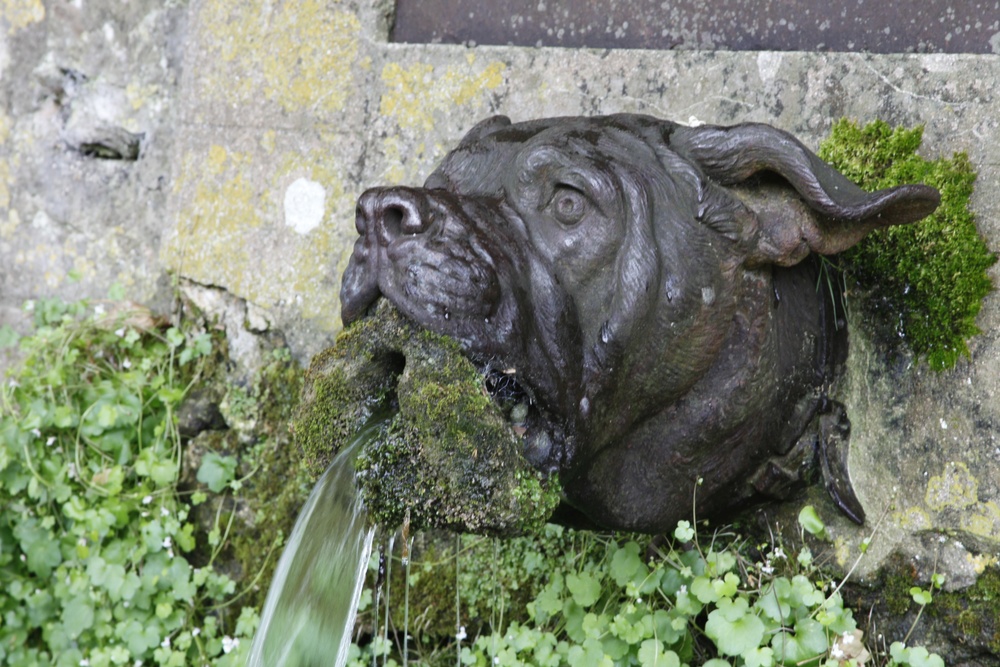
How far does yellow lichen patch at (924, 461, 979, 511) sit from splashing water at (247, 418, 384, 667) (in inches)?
42.8

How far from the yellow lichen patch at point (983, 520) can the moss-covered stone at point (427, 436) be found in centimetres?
85

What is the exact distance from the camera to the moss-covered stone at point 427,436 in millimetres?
1504

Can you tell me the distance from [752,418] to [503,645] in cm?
78

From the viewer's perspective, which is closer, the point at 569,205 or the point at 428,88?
the point at 569,205

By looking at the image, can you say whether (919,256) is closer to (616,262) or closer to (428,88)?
(616,262)

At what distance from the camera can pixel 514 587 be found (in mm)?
2350

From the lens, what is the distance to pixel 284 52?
260 cm

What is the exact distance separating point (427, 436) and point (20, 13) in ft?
7.95

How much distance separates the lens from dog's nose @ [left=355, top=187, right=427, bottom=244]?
1544mm

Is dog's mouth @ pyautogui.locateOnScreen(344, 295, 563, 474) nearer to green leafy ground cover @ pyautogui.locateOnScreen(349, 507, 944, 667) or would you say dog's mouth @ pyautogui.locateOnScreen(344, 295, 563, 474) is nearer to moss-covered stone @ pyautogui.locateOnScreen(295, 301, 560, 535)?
moss-covered stone @ pyautogui.locateOnScreen(295, 301, 560, 535)

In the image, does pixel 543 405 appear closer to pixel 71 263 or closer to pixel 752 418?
pixel 752 418

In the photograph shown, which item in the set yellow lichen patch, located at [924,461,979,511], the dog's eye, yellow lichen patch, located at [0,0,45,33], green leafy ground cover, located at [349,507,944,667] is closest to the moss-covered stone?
the dog's eye

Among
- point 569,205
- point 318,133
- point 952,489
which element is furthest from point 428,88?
point 952,489

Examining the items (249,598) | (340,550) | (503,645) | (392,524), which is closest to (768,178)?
(392,524)
